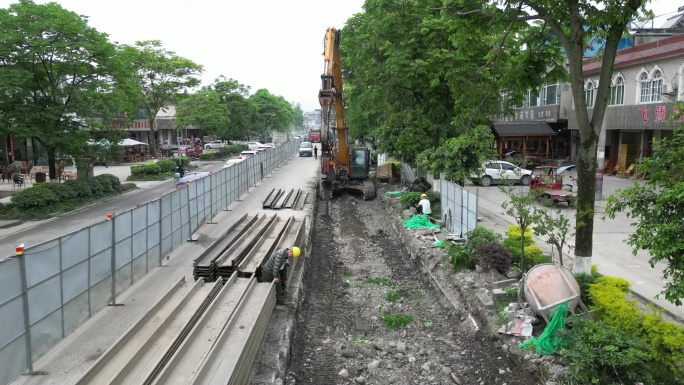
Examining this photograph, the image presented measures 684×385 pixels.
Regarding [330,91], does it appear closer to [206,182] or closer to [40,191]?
[206,182]

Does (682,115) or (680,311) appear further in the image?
(680,311)

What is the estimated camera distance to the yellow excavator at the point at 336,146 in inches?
902

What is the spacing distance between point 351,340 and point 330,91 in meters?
13.7

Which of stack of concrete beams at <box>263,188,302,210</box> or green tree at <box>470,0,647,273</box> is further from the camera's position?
stack of concrete beams at <box>263,188,302,210</box>

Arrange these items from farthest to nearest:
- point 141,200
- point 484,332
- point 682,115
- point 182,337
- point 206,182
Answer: point 141,200 → point 206,182 → point 484,332 → point 182,337 → point 682,115

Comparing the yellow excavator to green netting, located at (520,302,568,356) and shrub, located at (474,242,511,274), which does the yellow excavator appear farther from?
green netting, located at (520,302,568,356)

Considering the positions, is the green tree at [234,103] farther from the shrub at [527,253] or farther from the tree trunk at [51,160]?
the shrub at [527,253]

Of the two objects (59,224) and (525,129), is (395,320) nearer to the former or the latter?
(59,224)

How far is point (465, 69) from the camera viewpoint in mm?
16906

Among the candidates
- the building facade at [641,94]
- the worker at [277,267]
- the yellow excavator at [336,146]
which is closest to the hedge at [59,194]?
the yellow excavator at [336,146]

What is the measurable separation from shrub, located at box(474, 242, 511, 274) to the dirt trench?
1271 millimetres

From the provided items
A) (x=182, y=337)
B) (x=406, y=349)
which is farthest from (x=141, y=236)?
(x=406, y=349)

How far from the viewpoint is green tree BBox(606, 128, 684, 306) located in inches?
237

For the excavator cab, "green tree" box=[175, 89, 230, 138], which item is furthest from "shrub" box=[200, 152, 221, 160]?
the excavator cab
